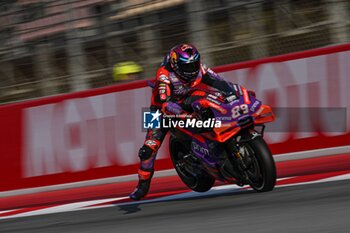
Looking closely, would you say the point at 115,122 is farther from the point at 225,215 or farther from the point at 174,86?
the point at 225,215

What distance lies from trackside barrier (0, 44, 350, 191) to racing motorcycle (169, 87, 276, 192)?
2.63m

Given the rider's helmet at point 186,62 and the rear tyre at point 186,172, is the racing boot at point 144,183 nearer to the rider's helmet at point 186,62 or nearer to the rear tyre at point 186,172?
the rear tyre at point 186,172

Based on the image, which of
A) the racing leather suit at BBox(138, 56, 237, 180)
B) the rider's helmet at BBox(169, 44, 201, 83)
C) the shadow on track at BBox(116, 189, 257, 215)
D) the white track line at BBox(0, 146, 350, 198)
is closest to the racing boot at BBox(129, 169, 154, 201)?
the shadow on track at BBox(116, 189, 257, 215)

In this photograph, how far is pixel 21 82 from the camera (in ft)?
43.2

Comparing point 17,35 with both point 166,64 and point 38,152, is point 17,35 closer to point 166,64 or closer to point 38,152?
point 38,152

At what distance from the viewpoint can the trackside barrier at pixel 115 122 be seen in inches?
396

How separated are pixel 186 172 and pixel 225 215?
1780 mm

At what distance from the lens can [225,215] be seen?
6.86 metres

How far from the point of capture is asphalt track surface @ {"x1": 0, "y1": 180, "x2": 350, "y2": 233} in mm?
6062

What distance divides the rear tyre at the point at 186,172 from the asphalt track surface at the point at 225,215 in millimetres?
299

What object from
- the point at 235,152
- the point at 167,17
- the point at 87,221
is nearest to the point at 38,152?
the point at 167,17

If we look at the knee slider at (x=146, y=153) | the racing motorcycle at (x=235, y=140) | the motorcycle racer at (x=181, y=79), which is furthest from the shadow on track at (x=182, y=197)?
the motorcycle racer at (x=181, y=79)

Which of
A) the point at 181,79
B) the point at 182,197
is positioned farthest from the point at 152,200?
the point at 181,79

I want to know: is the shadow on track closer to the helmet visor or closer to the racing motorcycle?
the racing motorcycle
